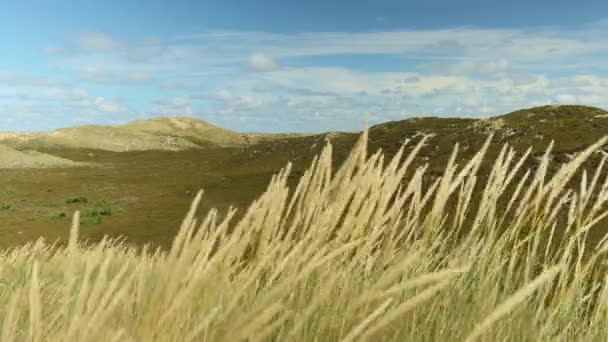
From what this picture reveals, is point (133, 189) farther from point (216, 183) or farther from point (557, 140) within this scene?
point (557, 140)

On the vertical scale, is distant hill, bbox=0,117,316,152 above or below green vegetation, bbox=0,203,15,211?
above

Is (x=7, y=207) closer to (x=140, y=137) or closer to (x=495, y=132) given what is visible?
(x=495, y=132)

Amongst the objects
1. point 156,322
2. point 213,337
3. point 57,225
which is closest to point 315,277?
point 213,337

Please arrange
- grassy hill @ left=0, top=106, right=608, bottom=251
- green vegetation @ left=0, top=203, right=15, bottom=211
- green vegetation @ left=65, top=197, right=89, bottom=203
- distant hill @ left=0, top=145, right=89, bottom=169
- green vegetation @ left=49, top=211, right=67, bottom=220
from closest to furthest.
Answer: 1. grassy hill @ left=0, top=106, right=608, bottom=251
2. green vegetation @ left=49, top=211, right=67, bottom=220
3. green vegetation @ left=0, top=203, right=15, bottom=211
4. green vegetation @ left=65, top=197, right=89, bottom=203
5. distant hill @ left=0, top=145, right=89, bottom=169

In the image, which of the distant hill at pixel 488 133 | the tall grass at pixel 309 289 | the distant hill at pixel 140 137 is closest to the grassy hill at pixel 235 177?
the distant hill at pixel 488 133

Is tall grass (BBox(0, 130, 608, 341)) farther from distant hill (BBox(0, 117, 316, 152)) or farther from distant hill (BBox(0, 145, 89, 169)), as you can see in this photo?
distant hill (BBox(0, 117, 316, 152))

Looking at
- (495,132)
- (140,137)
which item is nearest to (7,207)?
(495,132)

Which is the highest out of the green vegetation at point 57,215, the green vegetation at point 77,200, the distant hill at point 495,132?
the distant hill at point 495,132

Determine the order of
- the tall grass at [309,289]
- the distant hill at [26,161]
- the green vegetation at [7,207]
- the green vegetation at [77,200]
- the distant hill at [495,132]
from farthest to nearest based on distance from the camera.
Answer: the distant hill at [26,161], the green vegetation at [77,200], the green vegetation at [7,207], the distant hill at [495,132], the tall grass at [309,289]

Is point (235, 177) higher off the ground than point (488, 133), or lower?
lower

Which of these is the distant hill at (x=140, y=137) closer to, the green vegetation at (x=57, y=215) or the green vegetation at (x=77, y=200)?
the green vegetation at (x=77, y=200)

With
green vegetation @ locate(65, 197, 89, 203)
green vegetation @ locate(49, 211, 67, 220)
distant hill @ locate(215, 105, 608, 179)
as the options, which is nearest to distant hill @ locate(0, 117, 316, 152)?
distant hill @ locate(215, 105, 608, 179)

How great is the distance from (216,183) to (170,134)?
95322 mm

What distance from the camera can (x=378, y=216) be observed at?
223 centimetres
